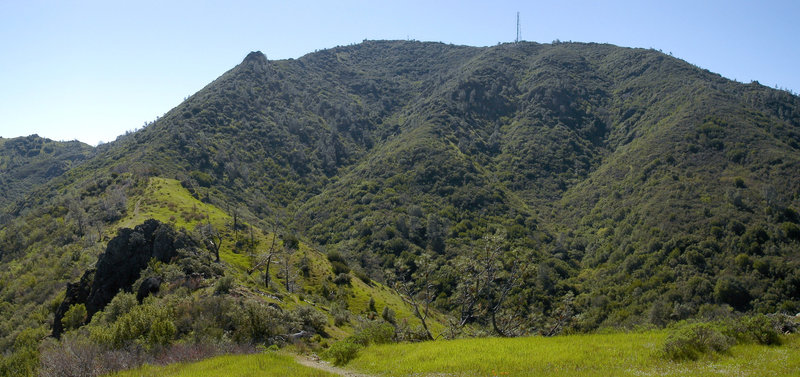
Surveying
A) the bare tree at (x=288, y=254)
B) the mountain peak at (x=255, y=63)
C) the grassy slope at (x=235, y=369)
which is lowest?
the bare tree at (x=288, y=254)

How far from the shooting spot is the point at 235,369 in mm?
13867

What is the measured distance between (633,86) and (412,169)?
84.4 metres

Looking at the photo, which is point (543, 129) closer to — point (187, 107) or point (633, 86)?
point (633, 86)

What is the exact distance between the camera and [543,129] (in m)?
131

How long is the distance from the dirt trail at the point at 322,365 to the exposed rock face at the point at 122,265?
14.6 m

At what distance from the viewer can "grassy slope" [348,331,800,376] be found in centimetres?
1136

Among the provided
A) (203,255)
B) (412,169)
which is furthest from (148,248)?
(412,169)

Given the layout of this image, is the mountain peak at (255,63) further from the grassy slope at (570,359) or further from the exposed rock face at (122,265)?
→ the grassy slope at (570,359)

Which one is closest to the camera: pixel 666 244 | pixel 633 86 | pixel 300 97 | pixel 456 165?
pixel 666 244

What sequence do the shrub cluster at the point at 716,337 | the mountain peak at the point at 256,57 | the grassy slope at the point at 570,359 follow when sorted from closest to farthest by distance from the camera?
the grassy slope at the point at 570,359
the shrub cluster at the point at 716,337
the mountain peak at the point at 256,57

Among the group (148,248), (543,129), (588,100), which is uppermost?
(588,100)

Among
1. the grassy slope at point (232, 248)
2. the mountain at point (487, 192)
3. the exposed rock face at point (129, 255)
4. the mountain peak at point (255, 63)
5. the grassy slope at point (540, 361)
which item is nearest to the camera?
the grassy slope at point (540, 361)

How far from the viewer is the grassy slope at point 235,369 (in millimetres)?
13491

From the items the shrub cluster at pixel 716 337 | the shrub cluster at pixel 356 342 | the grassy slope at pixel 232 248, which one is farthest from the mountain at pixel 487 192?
the shrub cluster at pixel 716 337
